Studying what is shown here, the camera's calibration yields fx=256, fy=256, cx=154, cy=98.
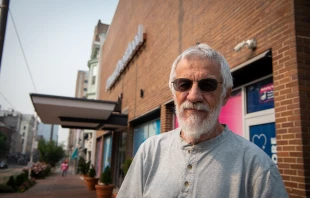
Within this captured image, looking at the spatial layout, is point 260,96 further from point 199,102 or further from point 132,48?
point 132,48

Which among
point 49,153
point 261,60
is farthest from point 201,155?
point 49,153

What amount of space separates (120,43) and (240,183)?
15.0m

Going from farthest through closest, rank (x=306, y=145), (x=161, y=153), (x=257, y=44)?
1. (x=257, y=44)
2. (x=306, y=145)
3. (x=161, y=153)

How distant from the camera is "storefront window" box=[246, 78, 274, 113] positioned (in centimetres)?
A: 418

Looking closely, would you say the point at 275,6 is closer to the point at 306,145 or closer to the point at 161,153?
the point at 306,145

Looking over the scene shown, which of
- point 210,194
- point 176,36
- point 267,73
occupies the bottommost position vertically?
point 210,194

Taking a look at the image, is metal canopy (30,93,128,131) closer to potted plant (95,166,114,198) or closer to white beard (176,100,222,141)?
potted plant (95,166,114,198)

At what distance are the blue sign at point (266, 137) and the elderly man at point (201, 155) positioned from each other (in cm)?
259

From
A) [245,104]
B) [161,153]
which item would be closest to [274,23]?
[245,104]

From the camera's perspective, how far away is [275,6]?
372 centimetres

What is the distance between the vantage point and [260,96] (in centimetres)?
442

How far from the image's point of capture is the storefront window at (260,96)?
418 centimetres

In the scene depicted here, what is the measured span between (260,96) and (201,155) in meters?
3.27

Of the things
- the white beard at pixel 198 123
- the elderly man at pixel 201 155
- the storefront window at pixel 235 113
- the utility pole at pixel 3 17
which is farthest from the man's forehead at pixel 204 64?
the utility pole at pixel 3 17
